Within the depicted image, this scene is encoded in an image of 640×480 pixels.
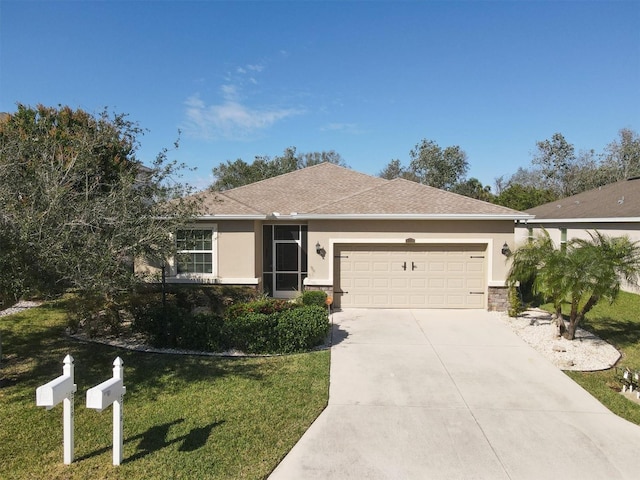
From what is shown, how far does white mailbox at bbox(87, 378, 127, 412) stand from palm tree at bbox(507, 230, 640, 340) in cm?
837

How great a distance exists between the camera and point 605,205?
18.1m

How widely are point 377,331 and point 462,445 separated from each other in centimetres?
501

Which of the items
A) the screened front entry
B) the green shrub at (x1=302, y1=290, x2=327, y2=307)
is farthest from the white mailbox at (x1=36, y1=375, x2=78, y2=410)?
the screened front entry

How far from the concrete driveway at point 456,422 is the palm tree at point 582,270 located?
4.82 feet

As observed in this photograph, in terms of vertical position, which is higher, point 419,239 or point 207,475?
point 419,239

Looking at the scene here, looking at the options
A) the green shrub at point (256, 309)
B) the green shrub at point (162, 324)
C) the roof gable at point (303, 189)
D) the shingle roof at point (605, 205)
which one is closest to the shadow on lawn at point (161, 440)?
the green shrub at point (162, 324)

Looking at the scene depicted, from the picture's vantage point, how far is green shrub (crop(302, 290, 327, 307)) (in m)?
11.3

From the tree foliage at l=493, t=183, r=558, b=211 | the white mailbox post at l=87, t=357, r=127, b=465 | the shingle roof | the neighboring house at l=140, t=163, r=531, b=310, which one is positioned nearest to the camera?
the white mailbox post at l=87, t=357, r=127, b=465

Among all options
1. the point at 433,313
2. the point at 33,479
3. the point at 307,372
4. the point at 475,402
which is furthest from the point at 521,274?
the point at 33,479

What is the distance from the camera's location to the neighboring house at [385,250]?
1211 cm

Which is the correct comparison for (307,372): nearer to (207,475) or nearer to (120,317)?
(207,475)

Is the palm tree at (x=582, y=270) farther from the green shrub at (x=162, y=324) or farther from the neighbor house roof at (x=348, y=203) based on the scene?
the green shrub at (x=162, y=324)

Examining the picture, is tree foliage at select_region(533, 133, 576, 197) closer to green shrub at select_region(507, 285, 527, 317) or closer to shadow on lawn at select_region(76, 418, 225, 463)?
green shrub at select_region(507, 285, 527, 317)

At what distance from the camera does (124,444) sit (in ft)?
15.9
